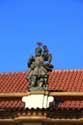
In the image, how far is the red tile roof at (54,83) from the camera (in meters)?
20.0

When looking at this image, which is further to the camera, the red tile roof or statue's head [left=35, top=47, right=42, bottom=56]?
statue's head [left=35, top=47, right=42, bottom=56]

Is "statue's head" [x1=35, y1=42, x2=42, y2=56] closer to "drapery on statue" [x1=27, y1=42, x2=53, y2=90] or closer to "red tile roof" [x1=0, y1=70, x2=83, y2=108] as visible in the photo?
"drapery on statue" [x1=27, y1=42, x2=53, y2=90]

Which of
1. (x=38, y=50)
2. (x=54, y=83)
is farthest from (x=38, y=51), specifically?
(x=54, y=83)

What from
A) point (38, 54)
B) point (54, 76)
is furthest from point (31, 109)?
point (54, 76)

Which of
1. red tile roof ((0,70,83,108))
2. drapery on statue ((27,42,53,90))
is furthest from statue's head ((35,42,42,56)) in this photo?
red tile roof ((0,70,83,108))

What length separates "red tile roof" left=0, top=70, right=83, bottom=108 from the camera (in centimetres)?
1997

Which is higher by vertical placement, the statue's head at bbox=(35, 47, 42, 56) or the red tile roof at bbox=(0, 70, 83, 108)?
the statue's head at bbox=(35, 47, 42, 56)

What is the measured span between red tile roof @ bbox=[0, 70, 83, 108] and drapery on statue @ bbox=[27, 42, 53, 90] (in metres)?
1.02

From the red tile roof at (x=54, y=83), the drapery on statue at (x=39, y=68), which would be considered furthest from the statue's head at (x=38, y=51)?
the red tile roof at (x=54, y=83)

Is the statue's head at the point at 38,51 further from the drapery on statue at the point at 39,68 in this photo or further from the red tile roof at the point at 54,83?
the red tile roof at the point at 54,83

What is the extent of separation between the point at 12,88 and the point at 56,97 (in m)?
3.30

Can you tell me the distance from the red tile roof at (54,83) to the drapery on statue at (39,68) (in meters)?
1.02

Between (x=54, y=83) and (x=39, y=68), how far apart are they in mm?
2631

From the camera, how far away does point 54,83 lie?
22547mm
